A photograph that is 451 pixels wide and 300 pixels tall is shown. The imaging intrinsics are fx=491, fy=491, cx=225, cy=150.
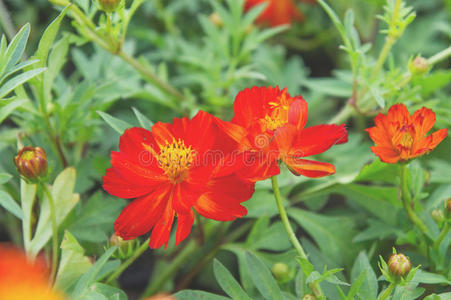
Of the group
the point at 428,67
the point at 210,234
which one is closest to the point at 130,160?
the point at 210,234

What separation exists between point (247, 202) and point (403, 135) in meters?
0.34

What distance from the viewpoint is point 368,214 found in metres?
0.95

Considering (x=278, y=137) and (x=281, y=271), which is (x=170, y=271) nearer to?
(x=281, y=271)

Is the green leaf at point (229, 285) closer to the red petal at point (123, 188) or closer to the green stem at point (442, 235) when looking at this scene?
the red petal at point (123, 188)

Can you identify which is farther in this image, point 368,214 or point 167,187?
point 368,214

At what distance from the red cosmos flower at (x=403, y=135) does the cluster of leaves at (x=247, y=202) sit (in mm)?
107

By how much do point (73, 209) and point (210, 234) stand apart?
250 mm

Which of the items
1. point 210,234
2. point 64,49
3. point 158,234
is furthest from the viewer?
point 210,234

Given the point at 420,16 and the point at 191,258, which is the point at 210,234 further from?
the point at 420,16

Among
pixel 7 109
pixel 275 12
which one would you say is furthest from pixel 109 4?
pixel 275 12

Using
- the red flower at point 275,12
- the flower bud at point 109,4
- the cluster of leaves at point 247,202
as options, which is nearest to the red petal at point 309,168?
the cluster of leaves at point 247,202

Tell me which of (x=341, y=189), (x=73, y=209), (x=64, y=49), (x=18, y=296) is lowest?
(x=341, y=189)

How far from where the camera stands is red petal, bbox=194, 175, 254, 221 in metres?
0.58

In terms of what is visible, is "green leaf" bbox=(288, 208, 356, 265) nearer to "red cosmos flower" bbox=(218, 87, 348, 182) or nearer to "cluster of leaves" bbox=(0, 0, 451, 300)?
"cluster of leaves" bbox=(0, 0, 451, 300)
